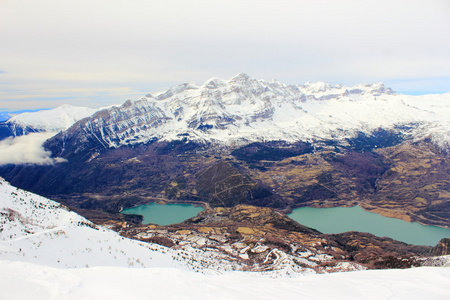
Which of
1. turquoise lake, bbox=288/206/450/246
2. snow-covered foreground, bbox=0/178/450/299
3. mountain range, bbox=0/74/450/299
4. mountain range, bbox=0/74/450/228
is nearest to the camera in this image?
snow-covered foreground, bbox=0/178/450/299

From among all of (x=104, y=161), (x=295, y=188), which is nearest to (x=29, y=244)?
(x=295, y=188)

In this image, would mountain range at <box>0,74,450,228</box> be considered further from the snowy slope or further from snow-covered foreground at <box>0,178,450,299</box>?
snow-covered foreground at <box>0,178,450,299</box>

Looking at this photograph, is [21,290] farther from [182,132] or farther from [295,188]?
[182,132]

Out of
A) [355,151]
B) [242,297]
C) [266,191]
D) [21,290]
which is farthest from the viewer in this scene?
[355,151]

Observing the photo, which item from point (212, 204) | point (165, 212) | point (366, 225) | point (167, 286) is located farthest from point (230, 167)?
point (167, 286)

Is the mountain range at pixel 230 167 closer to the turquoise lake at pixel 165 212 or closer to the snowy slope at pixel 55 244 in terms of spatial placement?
the turquoise lake at pixel 165 212

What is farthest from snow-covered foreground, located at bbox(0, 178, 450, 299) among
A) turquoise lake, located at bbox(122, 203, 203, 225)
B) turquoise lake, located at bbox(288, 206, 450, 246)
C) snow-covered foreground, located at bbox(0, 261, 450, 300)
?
turquoise lake, located at bbox(122, 203, 203, 225)

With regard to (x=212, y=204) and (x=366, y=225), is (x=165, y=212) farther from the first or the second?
(x=366, y=225)
